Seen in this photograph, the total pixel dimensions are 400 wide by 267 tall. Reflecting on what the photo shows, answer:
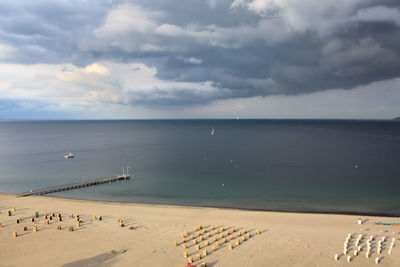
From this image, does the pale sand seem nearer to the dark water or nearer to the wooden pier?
the dark water

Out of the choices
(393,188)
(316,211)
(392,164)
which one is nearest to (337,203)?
(316,211)

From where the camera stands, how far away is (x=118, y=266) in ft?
99.6

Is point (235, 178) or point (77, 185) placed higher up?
point (77, 185)

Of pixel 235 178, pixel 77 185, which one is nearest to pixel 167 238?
pixel 235 178

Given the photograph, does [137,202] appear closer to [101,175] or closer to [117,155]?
[101,175]

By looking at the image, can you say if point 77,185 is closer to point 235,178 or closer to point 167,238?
point 235,178

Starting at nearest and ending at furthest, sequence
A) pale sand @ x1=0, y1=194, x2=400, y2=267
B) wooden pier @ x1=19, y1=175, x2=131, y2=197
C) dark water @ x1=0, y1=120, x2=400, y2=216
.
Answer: pale sand @ x1=0, y1=194, x2=400, y2=267 < dark water @ x1=0, y1=120, x2=400, y2=216 < wooden pier @ x1=19, y1=175, x2=131, y2=197

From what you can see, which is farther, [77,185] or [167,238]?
[77,185]

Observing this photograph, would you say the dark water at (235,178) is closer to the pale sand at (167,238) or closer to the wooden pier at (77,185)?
the wooden pier at (77,185)

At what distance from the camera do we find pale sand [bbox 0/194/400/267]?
31.5 m

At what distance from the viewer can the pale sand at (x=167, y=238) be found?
31500 mm

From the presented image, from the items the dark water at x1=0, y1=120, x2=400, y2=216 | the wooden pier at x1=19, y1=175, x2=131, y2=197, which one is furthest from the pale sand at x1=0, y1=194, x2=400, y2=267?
the wooden pier at x1=19, y1=175, x2=131, y2=197

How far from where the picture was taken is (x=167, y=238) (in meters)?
37.6

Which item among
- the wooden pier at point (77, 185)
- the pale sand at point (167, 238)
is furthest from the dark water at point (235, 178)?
the pale sand at point (167, 238)
